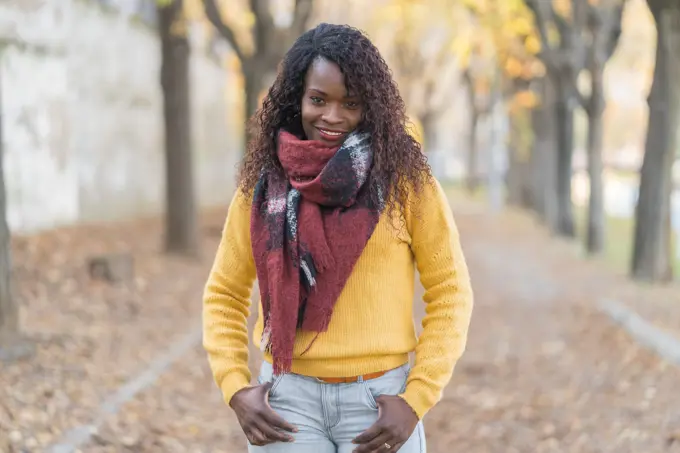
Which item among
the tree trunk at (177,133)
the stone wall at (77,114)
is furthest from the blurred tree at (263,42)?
the stone wall at (77,114)

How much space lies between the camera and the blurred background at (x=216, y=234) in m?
5.80

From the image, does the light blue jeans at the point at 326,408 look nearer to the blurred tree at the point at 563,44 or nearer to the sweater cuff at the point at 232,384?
the sweater cuff at the point at 232,384

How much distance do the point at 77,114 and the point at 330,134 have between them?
46.9 ft

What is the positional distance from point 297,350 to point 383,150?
0.56 meters

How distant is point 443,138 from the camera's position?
76562mm

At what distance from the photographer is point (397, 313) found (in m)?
2.32

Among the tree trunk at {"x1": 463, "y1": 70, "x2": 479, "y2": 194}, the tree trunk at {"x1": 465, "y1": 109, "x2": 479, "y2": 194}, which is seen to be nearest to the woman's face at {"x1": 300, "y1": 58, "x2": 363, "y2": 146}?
the tree trunk at {"x1": 463, "y1": 70, "x2": 479, "y2": 194}

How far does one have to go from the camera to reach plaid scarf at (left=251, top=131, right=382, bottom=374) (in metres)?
2.21

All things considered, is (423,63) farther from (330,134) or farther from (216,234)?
(330,134)

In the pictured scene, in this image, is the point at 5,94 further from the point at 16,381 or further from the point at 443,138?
the point at 443,138

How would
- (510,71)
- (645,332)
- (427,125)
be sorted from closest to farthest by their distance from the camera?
(645,332) → (510,71) → (427,125)

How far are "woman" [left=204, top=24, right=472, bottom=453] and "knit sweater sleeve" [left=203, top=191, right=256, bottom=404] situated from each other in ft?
0.12

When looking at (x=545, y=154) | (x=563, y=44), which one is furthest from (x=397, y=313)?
(x=545, y=154)

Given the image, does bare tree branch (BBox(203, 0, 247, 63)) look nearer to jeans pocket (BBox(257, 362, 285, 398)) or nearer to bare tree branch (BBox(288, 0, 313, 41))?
bare tree branch (BBox(288, 0, 313, 41))
